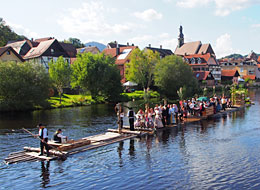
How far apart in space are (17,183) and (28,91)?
3469cm

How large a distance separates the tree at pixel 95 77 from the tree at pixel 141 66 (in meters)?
16.1

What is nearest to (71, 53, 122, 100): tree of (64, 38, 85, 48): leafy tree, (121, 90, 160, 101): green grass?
(121, 90, 160, 101): green grass

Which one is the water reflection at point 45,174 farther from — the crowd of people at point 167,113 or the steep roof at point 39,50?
the steep roof at point 39,50

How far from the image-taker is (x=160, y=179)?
604 inches

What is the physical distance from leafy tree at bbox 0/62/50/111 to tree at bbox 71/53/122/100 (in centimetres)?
1342

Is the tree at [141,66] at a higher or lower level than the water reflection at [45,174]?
higher

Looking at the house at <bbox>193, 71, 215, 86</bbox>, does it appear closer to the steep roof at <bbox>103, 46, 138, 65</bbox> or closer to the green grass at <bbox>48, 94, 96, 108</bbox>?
the steep roof at <bbox>103, 46, 138, 65</bbox>

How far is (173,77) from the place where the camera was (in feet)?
244

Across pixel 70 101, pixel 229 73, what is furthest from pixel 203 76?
pixel 70 101

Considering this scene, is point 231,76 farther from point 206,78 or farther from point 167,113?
point 167,113

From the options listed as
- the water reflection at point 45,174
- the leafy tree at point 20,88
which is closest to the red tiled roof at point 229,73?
the leafy tree at point 20,88

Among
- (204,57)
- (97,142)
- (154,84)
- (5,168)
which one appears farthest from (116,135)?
(204,57)

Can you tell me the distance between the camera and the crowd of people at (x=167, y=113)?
27203 millimetres

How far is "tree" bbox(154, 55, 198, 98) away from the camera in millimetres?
74438
